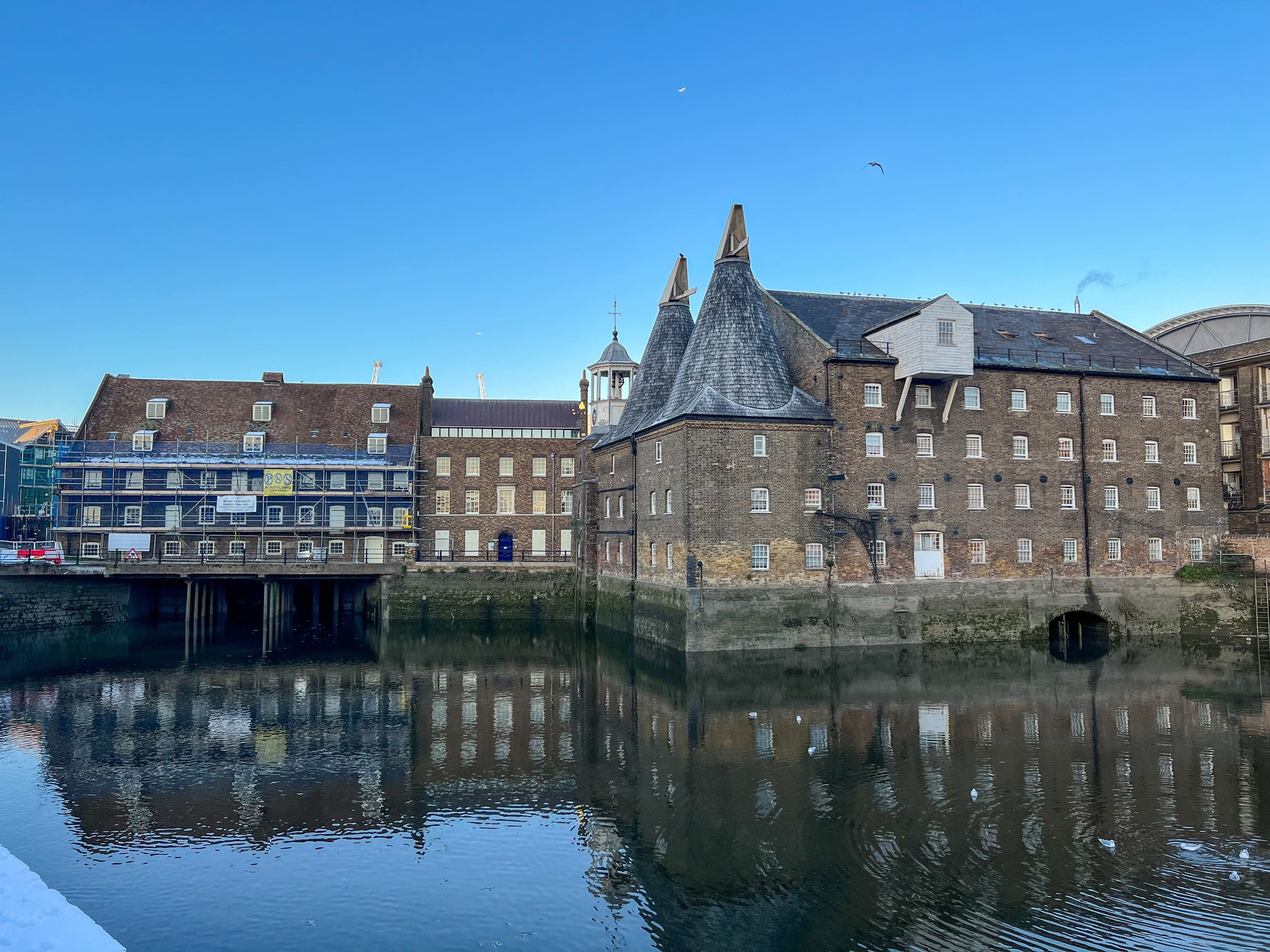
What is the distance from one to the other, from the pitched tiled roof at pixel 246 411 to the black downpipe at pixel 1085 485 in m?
32.5

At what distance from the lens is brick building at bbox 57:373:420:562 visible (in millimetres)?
43125

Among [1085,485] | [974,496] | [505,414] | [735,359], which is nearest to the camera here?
[735,359]

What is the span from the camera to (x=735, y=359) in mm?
30344

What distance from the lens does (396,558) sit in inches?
1672

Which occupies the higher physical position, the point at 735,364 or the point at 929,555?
the point at 735,364

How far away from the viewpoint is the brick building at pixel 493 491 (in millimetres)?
46094

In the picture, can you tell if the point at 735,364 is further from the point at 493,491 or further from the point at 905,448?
the point at 493,491

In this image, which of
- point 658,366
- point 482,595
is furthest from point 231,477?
point 658,366

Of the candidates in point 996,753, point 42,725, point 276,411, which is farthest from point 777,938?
point 276,411

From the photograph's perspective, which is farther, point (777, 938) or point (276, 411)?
point (276, 411)

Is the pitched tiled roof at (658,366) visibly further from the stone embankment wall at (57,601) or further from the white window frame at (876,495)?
the stone embankment wall at (57,601)

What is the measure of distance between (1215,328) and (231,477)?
2025 inches

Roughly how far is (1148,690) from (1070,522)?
34.9ft

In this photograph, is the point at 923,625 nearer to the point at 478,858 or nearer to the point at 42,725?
the point at 478,858
